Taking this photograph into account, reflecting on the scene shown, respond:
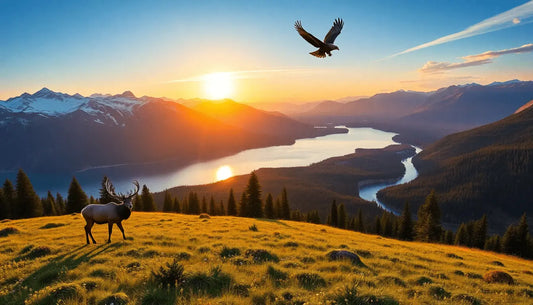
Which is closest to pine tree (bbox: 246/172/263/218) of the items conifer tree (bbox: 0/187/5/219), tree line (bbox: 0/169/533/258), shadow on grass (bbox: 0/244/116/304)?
tree line (bbox: 0/169/533/258)

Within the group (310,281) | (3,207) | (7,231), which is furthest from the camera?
(3,207)

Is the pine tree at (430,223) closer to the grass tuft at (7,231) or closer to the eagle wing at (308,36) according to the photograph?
the eagle wing at (308,36)

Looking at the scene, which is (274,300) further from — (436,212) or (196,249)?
(436,212)

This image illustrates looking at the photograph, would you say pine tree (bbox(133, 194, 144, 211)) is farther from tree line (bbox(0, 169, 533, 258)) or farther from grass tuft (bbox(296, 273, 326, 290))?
grass tuft (bbox(296, 273, 326, 290))

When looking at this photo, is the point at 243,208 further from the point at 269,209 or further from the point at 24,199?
the point at 24,199

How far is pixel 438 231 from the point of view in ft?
185

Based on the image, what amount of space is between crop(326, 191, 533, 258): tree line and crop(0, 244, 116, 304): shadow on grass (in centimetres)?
6289

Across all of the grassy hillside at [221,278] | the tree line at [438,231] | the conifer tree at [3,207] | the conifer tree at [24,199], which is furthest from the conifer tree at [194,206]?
the grassy hillside at [221,278]

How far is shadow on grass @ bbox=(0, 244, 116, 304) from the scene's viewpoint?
7.61 meters

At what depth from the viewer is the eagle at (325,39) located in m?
7.48

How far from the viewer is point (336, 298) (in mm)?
7234

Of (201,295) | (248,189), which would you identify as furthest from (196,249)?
(248,189)

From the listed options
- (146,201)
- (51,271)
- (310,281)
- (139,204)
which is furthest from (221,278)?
(139,204)

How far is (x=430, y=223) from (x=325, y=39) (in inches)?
2420
